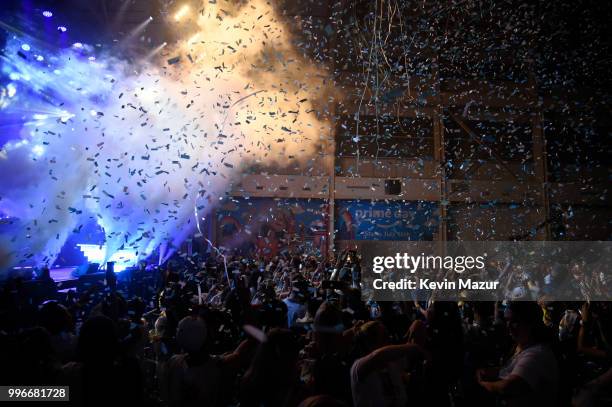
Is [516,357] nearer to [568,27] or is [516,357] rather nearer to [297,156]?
[297,156]

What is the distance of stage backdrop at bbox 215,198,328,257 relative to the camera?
705 inches

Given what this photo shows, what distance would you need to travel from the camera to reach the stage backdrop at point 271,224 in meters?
17.9

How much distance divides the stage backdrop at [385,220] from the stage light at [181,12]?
9019 millimetres

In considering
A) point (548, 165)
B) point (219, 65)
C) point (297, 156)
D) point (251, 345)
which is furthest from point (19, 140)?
point (548, 165)

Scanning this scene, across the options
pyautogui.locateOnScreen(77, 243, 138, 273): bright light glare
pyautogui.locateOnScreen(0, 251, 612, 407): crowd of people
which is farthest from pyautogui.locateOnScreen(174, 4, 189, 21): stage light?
pyautogui.locateOnScreen(0, 251, 612, 407): crowd of people

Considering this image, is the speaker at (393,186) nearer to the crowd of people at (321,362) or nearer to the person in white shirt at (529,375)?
the crowd of people at (321,362)

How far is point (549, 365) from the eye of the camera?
2420mm

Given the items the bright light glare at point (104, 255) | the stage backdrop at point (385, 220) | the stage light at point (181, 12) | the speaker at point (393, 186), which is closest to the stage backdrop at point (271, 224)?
the stage backdrop at point (385, 220)

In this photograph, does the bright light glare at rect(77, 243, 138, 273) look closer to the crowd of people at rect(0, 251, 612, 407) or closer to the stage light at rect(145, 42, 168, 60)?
the stage light at rect(145, 42, 168, 60)

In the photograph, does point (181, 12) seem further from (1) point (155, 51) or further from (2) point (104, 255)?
(2) point (104, 255)

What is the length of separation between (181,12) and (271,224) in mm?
8525

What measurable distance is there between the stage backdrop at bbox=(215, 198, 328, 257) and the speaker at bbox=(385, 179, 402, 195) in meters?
2.73

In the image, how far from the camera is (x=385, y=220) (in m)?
18.4

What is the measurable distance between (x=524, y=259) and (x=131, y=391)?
961cm
